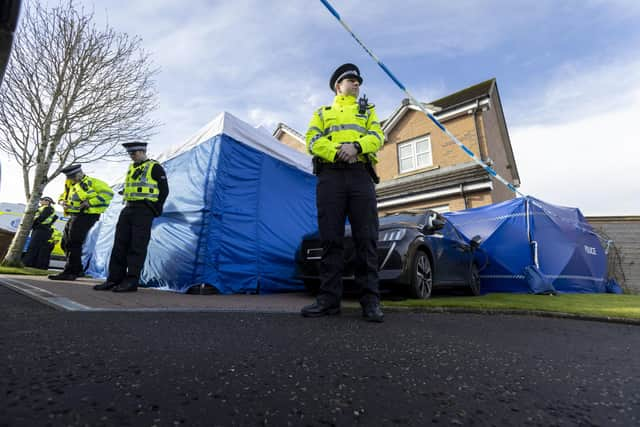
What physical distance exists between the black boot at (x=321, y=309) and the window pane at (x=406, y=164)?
1075 centimetres

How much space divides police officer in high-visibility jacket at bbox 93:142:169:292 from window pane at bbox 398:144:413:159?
402 inches

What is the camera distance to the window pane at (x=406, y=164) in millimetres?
12438

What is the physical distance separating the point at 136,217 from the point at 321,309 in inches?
108

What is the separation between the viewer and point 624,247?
818 cm

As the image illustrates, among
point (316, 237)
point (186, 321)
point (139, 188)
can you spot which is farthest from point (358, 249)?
point (139, 188)

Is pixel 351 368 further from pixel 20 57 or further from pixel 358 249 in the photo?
pixel 20 57

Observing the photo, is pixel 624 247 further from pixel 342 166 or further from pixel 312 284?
pixel 342 166

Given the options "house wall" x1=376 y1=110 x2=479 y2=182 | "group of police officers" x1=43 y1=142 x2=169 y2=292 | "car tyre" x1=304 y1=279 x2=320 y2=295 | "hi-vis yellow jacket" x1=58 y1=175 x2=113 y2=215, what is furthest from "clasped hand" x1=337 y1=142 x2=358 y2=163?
"house wall" x1=376 y1=110 x2=479 y2=182

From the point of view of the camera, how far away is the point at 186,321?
74.2 inches

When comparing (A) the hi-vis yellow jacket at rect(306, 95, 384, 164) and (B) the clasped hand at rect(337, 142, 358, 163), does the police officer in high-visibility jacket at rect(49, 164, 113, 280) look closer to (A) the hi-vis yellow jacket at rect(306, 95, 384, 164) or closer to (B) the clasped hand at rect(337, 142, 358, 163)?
(A) the hi-vis yellow jacket at rect(306, 95, 384, 164)

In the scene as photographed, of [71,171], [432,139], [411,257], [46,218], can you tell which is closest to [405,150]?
[432,139]

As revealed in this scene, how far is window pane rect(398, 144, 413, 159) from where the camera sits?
12.5 m

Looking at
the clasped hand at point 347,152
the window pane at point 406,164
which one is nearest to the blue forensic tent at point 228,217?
the clasped hand at point 347,152

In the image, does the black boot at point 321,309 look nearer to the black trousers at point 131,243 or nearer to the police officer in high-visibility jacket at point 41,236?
the black trousers at point 131,243
